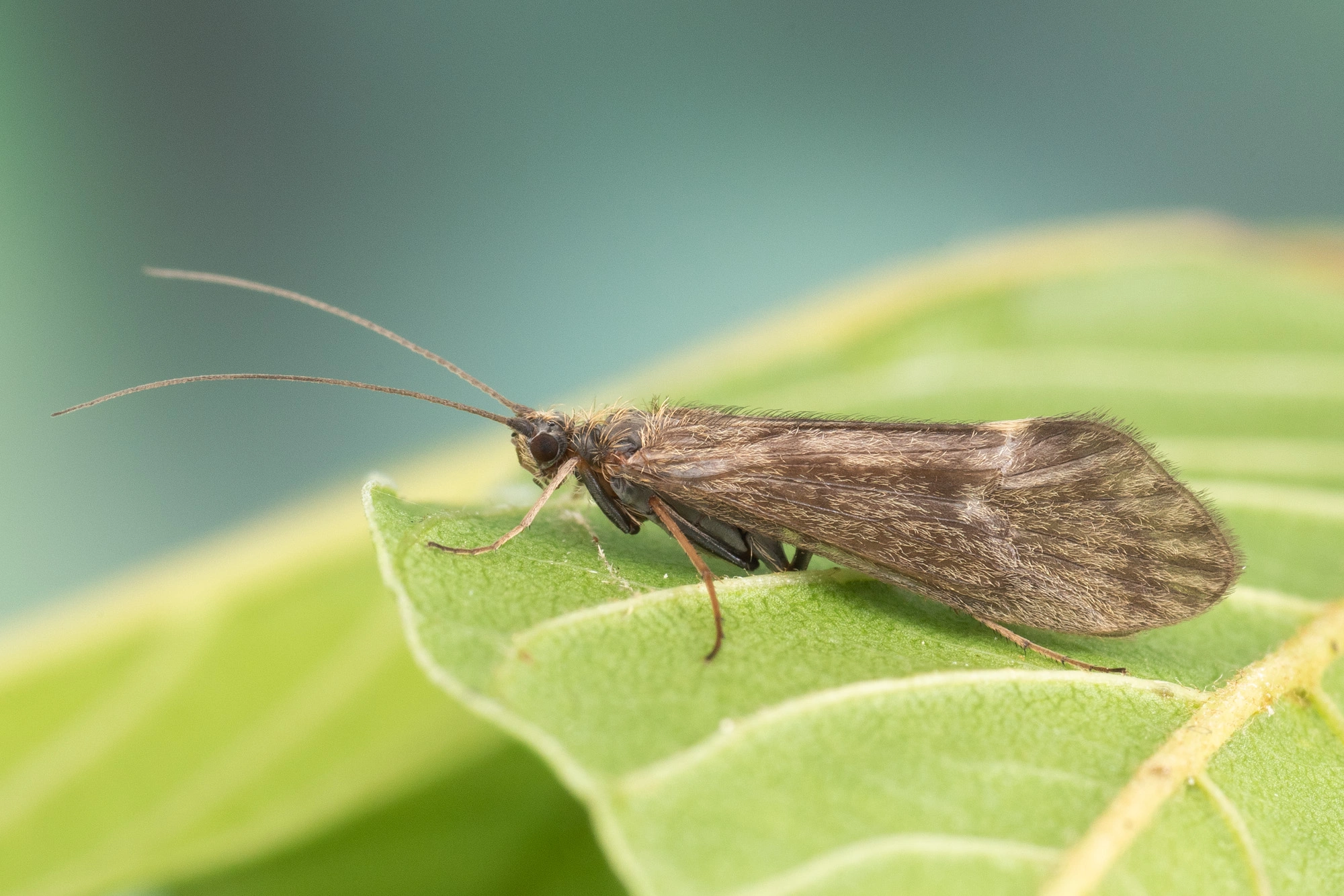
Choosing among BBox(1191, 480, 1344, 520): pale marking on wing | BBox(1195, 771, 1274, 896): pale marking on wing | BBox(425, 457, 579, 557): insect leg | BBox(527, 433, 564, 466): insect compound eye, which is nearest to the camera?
BBox(1195, 771, 1274, 896): pale marking on wing

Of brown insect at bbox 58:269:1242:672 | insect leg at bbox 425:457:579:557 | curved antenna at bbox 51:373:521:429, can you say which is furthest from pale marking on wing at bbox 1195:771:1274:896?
curved antenna at bbox 51:373:521:429

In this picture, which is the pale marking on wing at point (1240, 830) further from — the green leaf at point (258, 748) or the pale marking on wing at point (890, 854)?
the green leaf at point (258, 748)

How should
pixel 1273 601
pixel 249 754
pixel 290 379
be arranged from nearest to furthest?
pixel 290 379 → pixel 1273 601 → pixel 249 754

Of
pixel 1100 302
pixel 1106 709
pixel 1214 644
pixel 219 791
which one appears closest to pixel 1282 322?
pixel 1100 302

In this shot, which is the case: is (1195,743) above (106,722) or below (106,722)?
below

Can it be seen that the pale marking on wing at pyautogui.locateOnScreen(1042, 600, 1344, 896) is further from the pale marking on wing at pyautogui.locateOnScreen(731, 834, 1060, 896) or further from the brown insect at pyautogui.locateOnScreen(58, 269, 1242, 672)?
the brown insect at pyautogui.locateOnScreen(58, 269, 1242, 672)

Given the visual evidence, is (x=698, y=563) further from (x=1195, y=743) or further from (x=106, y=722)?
(x=106, y=722)

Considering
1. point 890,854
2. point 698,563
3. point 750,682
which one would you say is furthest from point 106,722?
point 890,854
